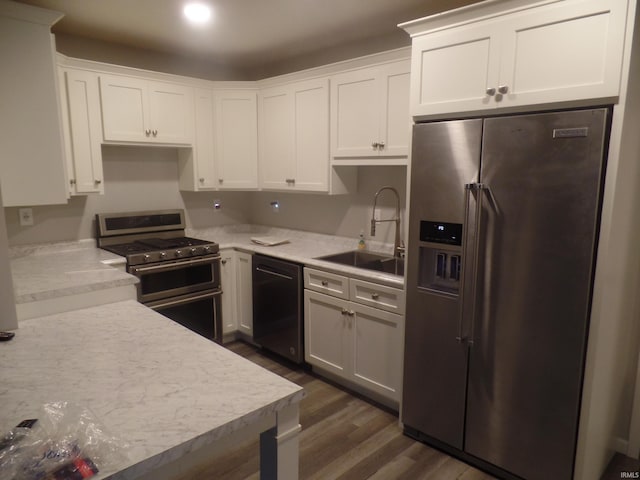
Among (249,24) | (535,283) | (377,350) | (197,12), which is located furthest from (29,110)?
(535,283)

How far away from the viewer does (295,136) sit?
3.44m

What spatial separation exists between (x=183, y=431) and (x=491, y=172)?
1648mm

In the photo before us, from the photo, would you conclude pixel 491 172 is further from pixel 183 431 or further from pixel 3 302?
pixel 3 302

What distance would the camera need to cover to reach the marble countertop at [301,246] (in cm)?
270

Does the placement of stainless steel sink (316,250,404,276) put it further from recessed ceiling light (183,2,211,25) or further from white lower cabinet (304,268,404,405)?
recessed ceiling light (183,2,211,25)

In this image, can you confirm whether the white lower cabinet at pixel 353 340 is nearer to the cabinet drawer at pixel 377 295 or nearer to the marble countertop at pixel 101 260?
the cabinet drawer at pixel 377 295

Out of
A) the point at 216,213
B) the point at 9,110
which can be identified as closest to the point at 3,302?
the point at 9,110

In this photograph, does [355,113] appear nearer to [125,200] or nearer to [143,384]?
[125,200]

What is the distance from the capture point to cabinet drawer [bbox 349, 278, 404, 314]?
2516 millimetres

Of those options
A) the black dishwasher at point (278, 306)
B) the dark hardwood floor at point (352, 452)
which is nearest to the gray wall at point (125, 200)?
the black dishwasher at point (278, 306)

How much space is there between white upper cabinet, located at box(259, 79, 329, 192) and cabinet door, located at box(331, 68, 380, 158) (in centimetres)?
9

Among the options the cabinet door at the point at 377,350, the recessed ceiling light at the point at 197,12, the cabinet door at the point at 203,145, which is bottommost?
the cabinet door at the point at 377,350

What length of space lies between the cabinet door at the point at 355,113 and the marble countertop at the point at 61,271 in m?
1.68

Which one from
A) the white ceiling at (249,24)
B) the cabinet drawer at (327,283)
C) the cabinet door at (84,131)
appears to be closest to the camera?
the white ceiling at (249,24)
